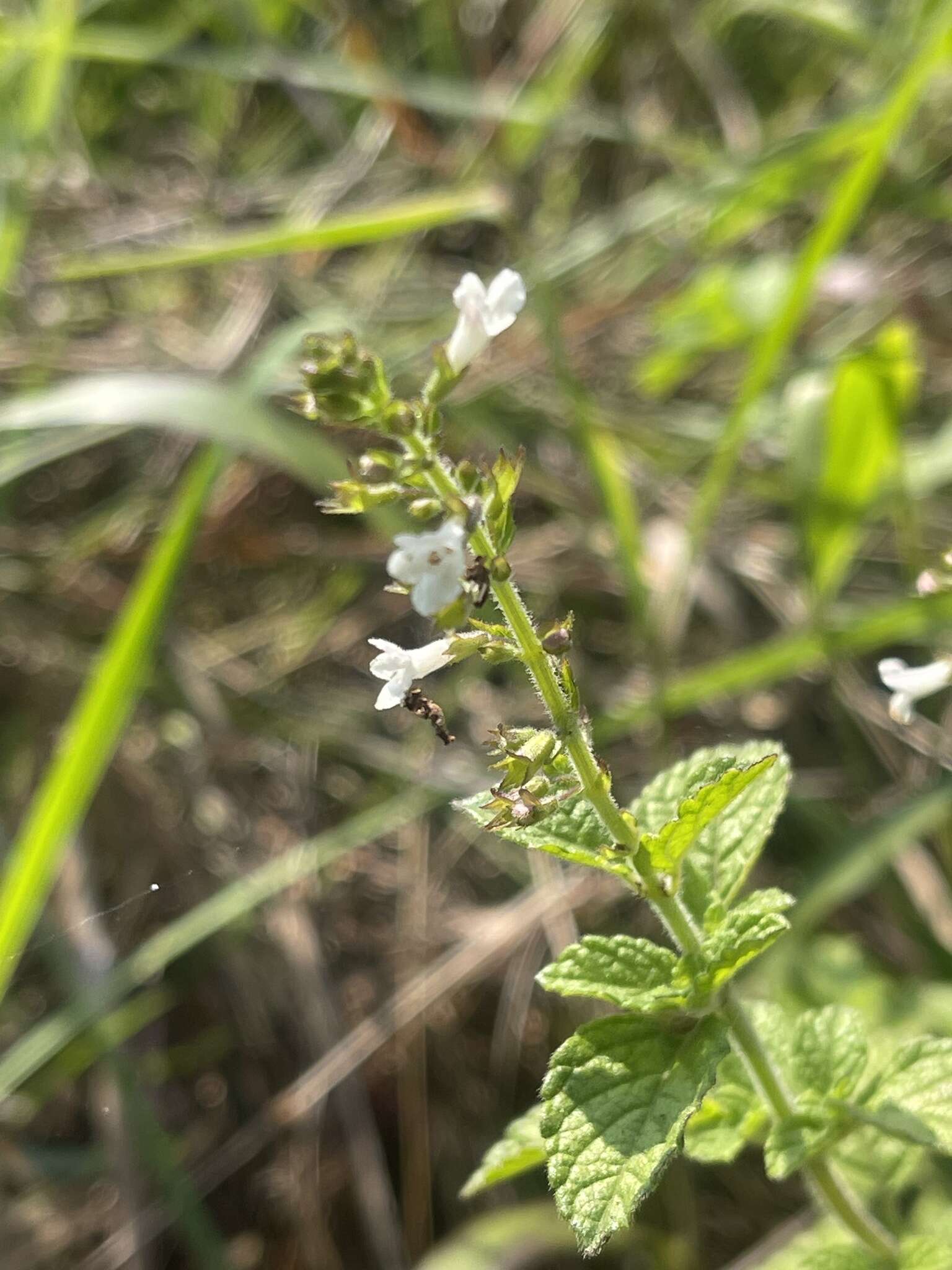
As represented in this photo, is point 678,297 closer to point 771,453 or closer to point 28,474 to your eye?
point 771,453

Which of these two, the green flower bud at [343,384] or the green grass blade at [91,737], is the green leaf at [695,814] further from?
the green grass blade at [91,737]

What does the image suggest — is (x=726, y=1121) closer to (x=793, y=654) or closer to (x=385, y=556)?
(x=793, y=654)

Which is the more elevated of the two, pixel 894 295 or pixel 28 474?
pixel 28 474

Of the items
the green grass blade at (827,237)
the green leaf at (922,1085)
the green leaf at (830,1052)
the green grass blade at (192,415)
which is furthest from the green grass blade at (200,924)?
the green leaf at (922,1085)

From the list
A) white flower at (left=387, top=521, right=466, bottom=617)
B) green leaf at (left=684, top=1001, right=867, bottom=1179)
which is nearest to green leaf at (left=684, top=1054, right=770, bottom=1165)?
green leaf at (left=684, top=1001, right=867, bottom=1179)

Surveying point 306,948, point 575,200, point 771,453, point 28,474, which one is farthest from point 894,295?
point 28,474
